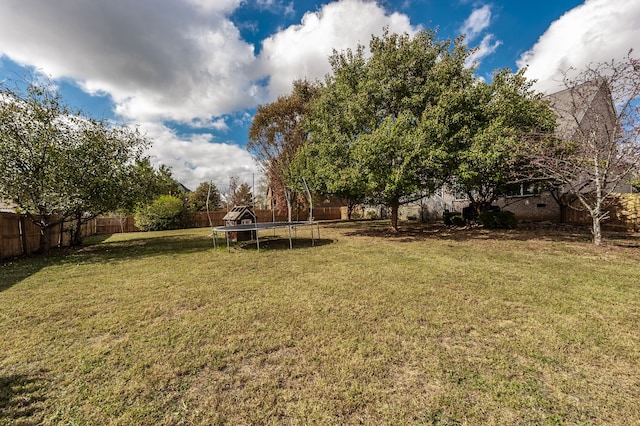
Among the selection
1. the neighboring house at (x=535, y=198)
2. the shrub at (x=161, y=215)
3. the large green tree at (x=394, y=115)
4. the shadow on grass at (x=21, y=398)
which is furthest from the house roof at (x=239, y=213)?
the shrub at (x=161, y=215)

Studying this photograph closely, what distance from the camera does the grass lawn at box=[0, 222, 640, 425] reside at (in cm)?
203

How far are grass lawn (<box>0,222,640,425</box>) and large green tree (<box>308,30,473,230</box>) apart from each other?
515cm

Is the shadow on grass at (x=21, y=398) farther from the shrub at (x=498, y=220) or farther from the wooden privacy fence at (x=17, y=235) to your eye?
the shrub at (x=498, y=220)

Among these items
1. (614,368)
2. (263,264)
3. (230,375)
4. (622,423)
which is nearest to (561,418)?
(622,423)

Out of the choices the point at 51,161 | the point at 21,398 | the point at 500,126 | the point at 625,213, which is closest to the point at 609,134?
the point at 500,126

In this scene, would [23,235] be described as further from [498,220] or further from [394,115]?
[498,220]

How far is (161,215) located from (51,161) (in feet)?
41.2

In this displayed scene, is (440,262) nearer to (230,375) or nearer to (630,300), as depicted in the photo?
(630,300)

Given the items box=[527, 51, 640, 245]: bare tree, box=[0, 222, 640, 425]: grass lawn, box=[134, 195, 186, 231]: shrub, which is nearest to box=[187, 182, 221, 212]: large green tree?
box=[134, 195, 186, 231]: shrub

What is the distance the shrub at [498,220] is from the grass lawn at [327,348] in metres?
8.39

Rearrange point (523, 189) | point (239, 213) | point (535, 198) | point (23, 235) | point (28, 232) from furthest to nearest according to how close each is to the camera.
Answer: point (523, 189) < point (535, 198) < point (239, 213) < point (28, 232) < point (23, 235)

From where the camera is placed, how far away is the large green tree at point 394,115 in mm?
9656

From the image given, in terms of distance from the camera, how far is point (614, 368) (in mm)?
2428

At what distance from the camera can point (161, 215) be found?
66.3ft
